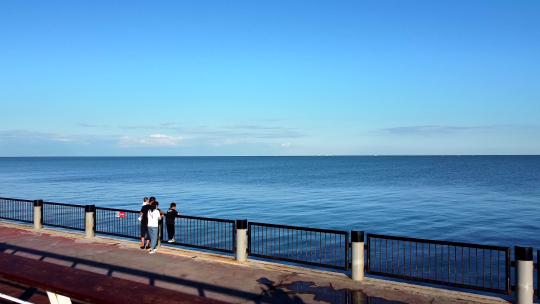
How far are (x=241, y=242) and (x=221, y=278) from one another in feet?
5.85

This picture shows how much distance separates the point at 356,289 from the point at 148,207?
7148mm

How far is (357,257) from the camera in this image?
10.4 meters

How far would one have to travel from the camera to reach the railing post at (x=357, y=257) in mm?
10430

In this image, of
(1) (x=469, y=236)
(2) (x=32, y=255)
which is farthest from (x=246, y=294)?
(1) (x=469, y=236)

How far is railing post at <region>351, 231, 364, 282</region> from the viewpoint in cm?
1043

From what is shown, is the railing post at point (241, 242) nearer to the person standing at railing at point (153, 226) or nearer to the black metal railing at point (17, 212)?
the person standing at railing at point (153, 226)

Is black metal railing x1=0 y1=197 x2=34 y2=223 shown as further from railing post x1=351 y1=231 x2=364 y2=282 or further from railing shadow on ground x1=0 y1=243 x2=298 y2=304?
railing post x1=351 y1=231 x2=364 y2=282

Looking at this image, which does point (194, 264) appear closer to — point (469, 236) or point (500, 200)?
point (469, 236)

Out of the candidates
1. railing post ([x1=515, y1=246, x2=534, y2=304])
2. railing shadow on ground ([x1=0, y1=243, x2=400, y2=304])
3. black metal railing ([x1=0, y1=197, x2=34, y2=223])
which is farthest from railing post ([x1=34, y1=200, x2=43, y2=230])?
railing post ([x1=515, y1=246, x2=534, y2=304])

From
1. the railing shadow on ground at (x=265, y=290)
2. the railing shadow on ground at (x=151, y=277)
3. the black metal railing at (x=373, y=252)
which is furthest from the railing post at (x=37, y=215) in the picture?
the railing shadow on ground at (x=265, y=290)

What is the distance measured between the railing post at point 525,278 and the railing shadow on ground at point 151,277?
4249 mm

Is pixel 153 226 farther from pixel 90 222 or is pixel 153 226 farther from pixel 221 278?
pixel 221 278

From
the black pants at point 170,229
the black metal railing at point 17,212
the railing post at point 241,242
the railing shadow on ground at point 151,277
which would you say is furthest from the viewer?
the black metal railing at point 17,212

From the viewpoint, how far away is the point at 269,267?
11594 mm
